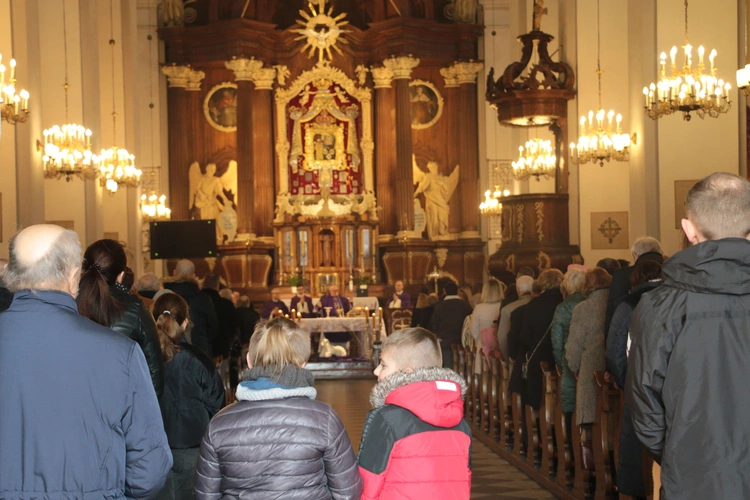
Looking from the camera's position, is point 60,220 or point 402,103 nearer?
point 60,220

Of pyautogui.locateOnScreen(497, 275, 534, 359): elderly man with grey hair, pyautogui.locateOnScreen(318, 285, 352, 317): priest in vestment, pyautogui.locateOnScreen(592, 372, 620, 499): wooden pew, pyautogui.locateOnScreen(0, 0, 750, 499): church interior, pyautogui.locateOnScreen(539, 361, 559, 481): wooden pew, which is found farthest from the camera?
pyautogui.locateOnScreen(0, 0, 750, 499): church interior

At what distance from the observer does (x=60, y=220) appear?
15.1 meters

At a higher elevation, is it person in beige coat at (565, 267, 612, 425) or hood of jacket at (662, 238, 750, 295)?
hood of jacket at (662, 238, 750, 295)

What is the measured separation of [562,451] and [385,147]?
16.7 m

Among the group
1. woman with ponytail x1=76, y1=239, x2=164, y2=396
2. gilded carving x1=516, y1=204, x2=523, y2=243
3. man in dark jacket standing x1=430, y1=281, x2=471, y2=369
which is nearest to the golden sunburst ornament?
gilded carving x1=516, y1=204, x2=523, y2=243

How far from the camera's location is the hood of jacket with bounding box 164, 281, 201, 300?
8688 mm

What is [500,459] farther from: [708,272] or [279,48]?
[279,48]

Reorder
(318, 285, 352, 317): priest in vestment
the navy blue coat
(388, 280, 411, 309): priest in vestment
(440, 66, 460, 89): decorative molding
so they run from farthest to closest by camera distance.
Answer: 1. (440, 66, 460, 89): decorative molding
2. (388, 280, 411, 309): priest in vestment
3. (318, 285, 352, 317): priest in vestment
4. the navy blue coat

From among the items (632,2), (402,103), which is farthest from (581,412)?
(402,103)

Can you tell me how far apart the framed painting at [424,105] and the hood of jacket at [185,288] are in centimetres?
1546

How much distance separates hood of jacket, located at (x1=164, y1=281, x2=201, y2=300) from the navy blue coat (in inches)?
230

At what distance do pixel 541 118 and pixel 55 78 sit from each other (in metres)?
7.21

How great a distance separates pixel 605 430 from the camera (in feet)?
20.1

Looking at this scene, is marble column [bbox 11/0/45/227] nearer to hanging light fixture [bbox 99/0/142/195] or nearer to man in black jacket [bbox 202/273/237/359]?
hanging light fixture [bbox 99/0/142/195]
